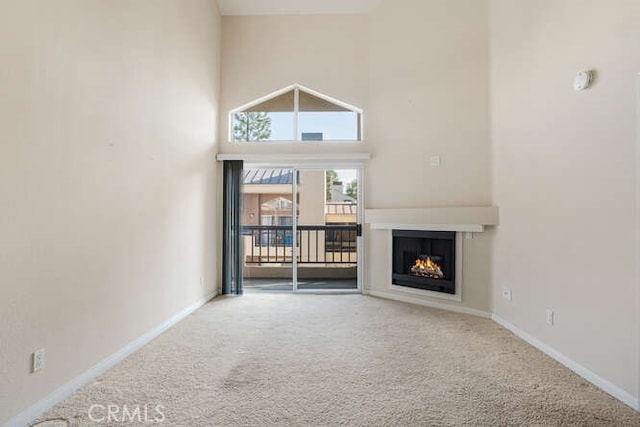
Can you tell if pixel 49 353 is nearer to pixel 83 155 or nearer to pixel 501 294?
pixel 83 155

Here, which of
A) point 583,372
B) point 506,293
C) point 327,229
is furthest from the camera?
point 327,229

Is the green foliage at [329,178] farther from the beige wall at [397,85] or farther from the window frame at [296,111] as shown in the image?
the window frame at [296,111]

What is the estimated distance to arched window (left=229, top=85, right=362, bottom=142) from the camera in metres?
4.81

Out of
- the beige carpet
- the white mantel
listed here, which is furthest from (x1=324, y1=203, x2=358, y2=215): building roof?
the beige carpet

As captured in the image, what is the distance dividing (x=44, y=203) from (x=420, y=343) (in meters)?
2.96

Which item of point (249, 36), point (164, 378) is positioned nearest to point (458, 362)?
point (164, 378)

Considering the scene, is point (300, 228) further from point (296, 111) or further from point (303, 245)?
point (296, 111)

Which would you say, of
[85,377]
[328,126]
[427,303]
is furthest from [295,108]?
[85,377]

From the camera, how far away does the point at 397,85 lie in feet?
14.6

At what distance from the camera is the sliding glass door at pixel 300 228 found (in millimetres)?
4781

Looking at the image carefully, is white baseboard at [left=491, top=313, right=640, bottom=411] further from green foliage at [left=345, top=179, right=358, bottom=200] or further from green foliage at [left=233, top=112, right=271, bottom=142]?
green foliage at [left=233, top=112, right=271, bottom=142]

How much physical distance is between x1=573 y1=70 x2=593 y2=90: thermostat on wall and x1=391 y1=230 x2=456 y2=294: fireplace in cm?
195

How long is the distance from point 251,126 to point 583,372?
181 inches

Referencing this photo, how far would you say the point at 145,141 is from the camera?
2.90 metres
